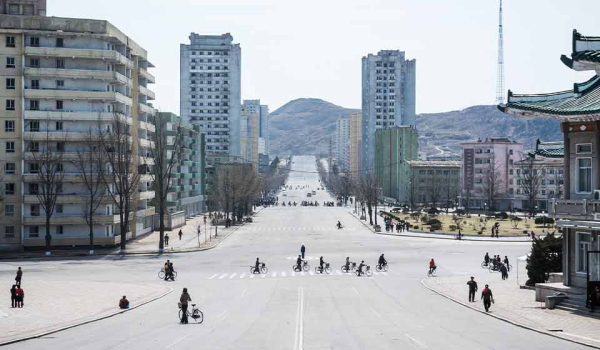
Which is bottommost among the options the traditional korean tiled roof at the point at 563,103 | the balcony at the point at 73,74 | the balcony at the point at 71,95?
the traditional korean tiled roof at the point at 563,103

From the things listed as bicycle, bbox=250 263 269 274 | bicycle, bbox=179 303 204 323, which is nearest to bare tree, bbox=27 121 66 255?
bicycle, bbox=250 263 269 274

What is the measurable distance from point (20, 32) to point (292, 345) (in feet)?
195

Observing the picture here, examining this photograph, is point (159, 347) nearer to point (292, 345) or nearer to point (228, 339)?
point (228, 339)

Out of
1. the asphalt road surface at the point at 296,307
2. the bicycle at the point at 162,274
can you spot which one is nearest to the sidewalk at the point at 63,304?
the asphalt road surface at the point at 296,307

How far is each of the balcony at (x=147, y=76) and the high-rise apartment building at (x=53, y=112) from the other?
1126cm

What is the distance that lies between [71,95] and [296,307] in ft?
156

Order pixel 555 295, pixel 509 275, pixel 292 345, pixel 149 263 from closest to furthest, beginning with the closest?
pixel 292 345
pixel 555 295
pixel 509 275
pixel 149 263


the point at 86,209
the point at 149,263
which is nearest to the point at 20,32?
the point at 86,209

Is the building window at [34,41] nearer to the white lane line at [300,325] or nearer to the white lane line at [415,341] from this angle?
the white lane line at [300,325]

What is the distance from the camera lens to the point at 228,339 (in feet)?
92.9

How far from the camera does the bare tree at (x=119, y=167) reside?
74.2m

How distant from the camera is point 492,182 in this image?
141375mm

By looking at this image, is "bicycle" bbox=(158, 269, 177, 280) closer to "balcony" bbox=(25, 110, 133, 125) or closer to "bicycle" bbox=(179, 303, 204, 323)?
"bicycle" bbox=(179, 303, 204, 323)

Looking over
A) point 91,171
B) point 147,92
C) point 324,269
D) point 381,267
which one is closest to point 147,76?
point 147,92
